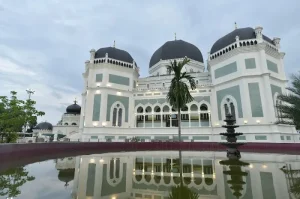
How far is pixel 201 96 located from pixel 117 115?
56.4ft

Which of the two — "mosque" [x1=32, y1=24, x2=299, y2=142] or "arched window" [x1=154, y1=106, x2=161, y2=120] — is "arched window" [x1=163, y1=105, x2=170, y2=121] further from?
"arched window" [x1=154, y1=106, x2=161, y2=120]

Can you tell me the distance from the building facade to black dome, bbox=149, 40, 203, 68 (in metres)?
0.41

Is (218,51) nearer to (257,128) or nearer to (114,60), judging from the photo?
(257,128)

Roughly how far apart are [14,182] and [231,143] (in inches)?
560

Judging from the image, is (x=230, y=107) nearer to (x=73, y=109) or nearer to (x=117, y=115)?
(x=117, y=115)

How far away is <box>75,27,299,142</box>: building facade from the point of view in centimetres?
2905

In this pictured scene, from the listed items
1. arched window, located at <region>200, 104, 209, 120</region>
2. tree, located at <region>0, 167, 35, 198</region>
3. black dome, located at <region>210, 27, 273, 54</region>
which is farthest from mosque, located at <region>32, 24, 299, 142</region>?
tree, located at <region>0, 167, 35, 198</region>

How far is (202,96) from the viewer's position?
3547 centimetres

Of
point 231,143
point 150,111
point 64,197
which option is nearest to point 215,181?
point 64,197

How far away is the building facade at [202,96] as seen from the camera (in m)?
29.0

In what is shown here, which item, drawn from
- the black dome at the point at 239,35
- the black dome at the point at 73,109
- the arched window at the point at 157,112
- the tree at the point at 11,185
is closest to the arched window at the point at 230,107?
the black dome at the point at 239,35

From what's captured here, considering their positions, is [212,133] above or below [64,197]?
above

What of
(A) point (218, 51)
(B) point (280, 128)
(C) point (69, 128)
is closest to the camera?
(B) point (280, 128)

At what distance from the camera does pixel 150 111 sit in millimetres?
38906
